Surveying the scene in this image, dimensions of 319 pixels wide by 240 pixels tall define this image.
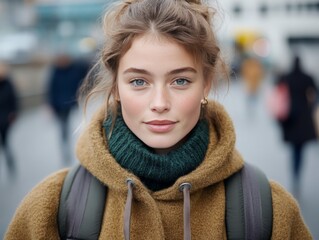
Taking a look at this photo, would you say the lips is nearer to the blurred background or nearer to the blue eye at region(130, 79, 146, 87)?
the blue eye at region(130, 79, 146, 87)

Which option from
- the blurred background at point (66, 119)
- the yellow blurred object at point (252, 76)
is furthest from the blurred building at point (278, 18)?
the yellow blurred object at point (252, 76)

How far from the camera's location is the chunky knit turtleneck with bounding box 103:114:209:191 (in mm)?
1614

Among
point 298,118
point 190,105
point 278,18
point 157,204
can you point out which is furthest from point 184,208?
point 278,18

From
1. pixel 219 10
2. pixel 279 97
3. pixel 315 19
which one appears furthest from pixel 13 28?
pixel 315 19

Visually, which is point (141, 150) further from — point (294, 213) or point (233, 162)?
point (294, 213)

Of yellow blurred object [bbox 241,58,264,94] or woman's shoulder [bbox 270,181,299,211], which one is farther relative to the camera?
yellow blurred object [bbox 241,58,264,94]

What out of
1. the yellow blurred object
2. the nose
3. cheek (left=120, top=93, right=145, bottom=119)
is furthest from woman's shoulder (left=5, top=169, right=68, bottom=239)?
the yellow blurred object

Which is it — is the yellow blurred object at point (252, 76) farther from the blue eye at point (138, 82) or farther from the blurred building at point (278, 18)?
the blurred building at point (278, 18)

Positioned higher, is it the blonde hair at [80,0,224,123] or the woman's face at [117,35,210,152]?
the blonde hair at [80,0,224,123]

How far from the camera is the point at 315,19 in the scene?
54969 millimetres

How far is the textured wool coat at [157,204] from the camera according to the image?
1602 millimetres

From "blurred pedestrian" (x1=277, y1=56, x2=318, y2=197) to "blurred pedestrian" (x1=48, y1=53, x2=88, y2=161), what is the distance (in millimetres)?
3402

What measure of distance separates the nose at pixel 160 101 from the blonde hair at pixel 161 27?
0.18m

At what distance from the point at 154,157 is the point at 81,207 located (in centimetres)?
32
